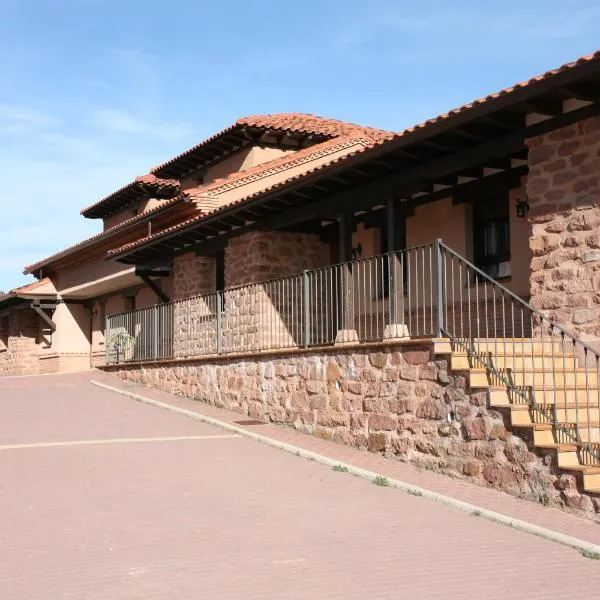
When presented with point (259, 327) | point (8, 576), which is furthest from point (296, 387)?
point (8, 576)

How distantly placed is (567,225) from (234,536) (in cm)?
540

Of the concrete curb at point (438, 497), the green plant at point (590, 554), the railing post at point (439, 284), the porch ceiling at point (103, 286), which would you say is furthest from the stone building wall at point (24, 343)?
the green plant at point (590, 554)

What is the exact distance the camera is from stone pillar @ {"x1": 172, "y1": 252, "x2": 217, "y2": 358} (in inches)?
650

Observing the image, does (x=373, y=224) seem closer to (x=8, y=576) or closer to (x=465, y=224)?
(x=465, y=224)

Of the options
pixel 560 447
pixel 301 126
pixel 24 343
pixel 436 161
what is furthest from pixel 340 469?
pixel 24 343

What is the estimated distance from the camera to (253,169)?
20.3 meters

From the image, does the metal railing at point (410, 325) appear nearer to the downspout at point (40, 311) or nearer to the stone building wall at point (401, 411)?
the stone building wall at point (401, 411)

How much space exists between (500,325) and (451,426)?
137 inches

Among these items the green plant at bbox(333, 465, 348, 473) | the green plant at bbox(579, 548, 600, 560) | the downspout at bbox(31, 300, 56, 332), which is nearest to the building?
A: the green plant at bbox(333, 465, 348, 473)

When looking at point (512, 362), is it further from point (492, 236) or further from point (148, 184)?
point (148, 184)

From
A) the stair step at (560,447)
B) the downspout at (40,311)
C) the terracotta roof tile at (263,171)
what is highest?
the terracotta roof tile at (263,171)

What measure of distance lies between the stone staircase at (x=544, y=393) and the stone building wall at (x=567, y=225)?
0.53 meters

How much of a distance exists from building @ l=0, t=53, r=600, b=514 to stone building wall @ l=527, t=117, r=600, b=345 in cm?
2

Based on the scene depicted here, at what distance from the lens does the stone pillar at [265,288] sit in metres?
14.6
